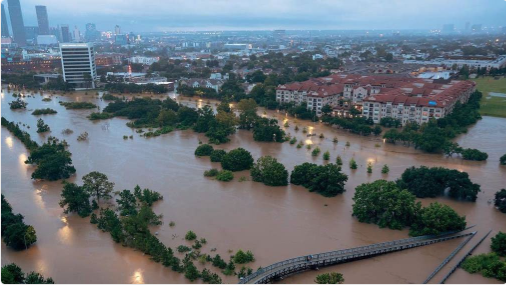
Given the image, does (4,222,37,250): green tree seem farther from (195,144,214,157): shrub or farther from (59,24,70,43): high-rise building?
(59,24,70,43): high-rise building

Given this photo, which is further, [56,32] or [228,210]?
[56,32]

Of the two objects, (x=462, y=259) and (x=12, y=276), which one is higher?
(x=12, y=276)

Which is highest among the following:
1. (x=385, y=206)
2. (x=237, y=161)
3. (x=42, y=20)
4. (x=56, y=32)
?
(x=42, y=20)

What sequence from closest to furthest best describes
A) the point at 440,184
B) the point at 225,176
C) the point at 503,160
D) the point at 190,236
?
the point at 190,236 → the point at 440,184 → the point at 225,176 → the point at 503,160

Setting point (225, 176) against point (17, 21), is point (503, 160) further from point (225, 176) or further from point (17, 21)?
point (17, 21)

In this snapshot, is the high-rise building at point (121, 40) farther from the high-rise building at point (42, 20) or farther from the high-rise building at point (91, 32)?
the high-rise building at point (91, 32)

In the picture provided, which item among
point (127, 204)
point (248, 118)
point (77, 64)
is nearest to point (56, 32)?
point (77, 64)

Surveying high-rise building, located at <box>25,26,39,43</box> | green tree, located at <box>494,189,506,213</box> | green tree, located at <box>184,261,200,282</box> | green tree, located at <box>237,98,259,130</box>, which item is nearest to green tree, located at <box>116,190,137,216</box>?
green tree, located at <box>184,261,200,282</box>
